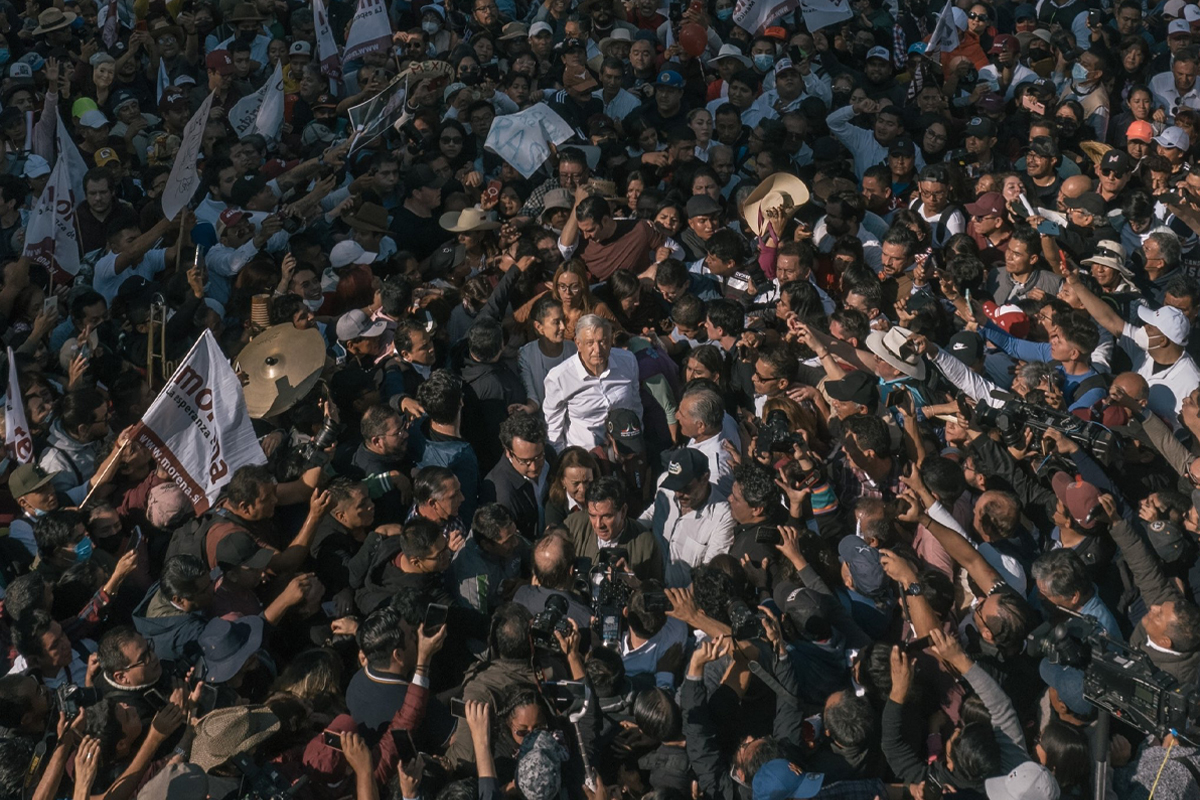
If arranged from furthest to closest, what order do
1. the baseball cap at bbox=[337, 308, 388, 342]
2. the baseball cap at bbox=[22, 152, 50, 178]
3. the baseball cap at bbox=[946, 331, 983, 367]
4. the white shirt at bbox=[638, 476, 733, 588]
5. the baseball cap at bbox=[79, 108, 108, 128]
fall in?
1. the baseball cap at bbox=[79, 108, 108, 128]
2. the baseball cap at bbox=[22, 152, 50, 178]
3. the baseball cap at bbox=[337, 308, 388, 342]
4. the baseball cap at bbox=[946, 331, 983, 367]
5. the white shirt at bbox=[638, 476, 733, 588]

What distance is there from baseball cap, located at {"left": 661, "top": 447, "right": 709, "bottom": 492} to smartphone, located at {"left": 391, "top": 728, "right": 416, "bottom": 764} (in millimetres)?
1922

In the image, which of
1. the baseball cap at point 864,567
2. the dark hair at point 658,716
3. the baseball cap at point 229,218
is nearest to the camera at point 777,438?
the baseball cap at point 864,567

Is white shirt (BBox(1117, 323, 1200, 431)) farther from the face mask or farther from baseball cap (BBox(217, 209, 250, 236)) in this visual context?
baseball cap (BBox(217, 209, 250, 236))

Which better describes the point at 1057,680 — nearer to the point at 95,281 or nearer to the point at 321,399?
the point at 321,399

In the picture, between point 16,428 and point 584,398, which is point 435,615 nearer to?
point 584,398

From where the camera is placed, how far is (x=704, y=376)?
770cm

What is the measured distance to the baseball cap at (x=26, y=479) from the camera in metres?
6.84

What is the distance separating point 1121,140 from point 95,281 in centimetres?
880

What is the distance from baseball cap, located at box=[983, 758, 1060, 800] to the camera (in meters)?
4.82

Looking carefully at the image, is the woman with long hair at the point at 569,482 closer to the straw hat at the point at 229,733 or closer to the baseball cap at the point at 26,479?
the straw hat at the point at 229,733

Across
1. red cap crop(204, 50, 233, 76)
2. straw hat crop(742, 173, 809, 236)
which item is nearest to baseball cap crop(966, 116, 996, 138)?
straw hat crop(742, 173, 809, 236)

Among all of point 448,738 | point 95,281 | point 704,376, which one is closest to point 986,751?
point 448,738

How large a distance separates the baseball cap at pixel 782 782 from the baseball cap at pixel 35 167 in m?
8.25

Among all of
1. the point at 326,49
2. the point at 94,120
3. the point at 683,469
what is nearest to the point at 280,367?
the point at 683,469
